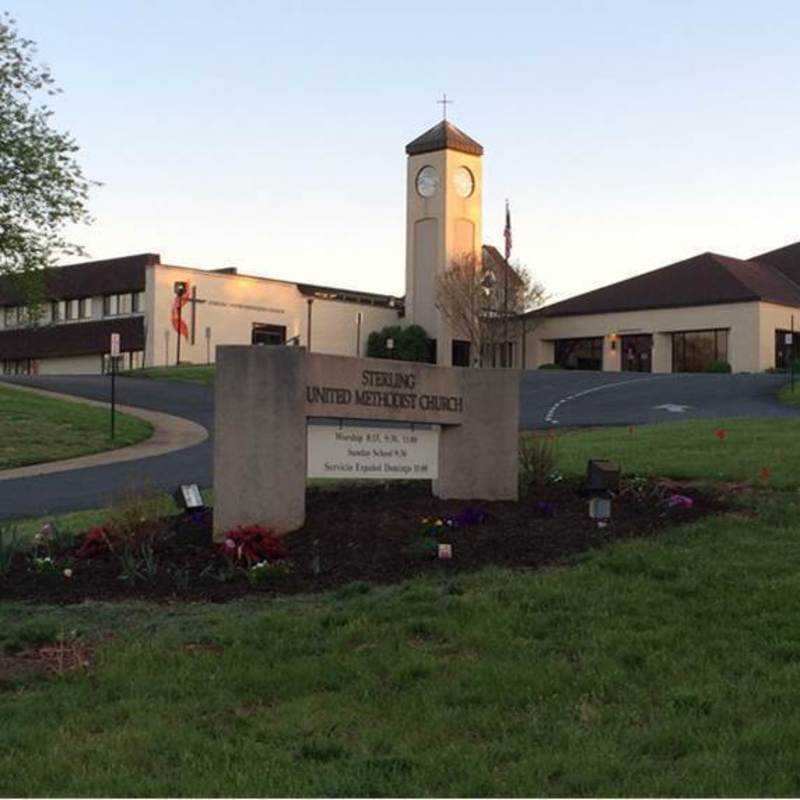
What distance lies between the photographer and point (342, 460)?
391 inches

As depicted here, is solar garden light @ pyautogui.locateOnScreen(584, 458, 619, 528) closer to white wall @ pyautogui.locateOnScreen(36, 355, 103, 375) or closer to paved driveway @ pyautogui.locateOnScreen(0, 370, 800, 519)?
paved driveway @ pyautogui.locateOnScreen(0, 370, 800, 519)

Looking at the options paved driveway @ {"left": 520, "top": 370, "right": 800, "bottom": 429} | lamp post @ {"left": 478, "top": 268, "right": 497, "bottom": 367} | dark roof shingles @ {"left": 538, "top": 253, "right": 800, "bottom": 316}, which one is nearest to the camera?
paved driveway @ {"left": 520, "top": 370, "right": 800, "bottom": 429}

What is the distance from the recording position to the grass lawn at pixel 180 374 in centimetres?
4559

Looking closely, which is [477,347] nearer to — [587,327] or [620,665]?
[587,327]

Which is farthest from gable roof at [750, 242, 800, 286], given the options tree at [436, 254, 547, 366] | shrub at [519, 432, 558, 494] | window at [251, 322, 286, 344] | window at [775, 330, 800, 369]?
shrub at [519, 432, 558, 494]

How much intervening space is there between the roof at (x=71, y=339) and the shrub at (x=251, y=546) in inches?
2151

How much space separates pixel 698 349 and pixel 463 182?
661 inches

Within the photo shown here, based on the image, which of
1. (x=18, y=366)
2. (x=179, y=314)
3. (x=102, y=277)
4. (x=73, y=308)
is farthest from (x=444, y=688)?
(x=18, y=366)

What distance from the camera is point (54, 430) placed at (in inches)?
975

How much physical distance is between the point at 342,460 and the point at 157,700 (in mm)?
4858

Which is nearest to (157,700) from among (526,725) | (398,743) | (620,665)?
(398,743)

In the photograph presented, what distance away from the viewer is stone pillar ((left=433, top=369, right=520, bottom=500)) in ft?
35.5

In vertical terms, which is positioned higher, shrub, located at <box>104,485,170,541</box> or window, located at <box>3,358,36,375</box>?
window, located at <box>3,358,36,375</box>

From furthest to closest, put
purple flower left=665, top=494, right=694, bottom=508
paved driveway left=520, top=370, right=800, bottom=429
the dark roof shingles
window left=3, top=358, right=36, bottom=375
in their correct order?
window left=3, top=358, right=36, bottom=375 < the dark roof shingles < paved driveway left=520, top=370, right=800, bottom=429 < purple flower left=665, top=494, right=694, bottom=508
